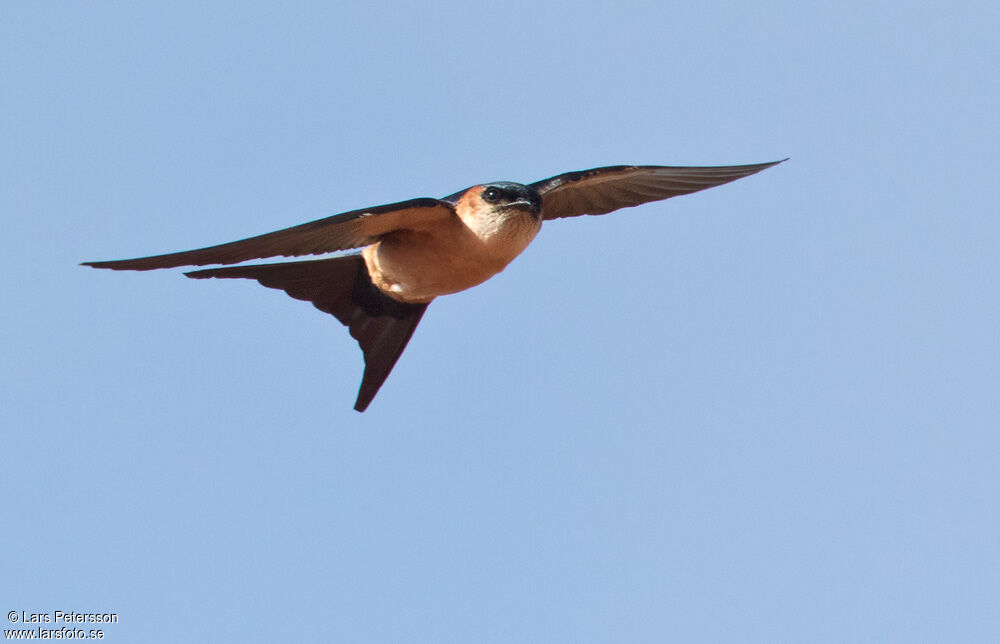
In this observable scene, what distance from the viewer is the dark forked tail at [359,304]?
29.7 ft

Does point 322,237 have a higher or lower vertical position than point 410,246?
lower

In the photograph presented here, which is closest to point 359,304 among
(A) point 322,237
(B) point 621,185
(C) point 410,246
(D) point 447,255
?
(C) point 410,246

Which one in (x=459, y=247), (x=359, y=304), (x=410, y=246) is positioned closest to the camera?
(x=459, y=247)

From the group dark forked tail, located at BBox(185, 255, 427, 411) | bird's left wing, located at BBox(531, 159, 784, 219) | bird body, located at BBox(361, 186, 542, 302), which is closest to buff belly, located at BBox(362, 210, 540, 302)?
bird body, located at BBox(361, 186, 542, 302)

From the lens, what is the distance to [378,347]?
9.31 m

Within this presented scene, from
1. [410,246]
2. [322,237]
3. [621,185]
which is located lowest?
[322,237]

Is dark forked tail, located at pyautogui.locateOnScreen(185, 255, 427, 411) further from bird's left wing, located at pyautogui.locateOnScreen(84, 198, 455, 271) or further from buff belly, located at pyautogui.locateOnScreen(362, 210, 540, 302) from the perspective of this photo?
bird's left wing, located at pyautogui.locateOnScreen(84, 198, 455, 271)

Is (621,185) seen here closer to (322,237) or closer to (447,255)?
(447,255)

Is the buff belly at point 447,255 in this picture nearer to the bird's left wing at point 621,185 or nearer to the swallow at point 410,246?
the swallow at point 410,246

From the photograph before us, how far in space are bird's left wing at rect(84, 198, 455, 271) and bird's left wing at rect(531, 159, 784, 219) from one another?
3.61ft

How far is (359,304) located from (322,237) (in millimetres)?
1204

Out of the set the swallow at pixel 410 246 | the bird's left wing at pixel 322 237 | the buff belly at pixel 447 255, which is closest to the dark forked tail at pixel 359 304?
the swallow at pixel 410 246

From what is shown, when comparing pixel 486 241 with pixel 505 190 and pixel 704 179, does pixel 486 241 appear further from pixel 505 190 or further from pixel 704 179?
pixel 704 179

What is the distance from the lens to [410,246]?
8.58m
